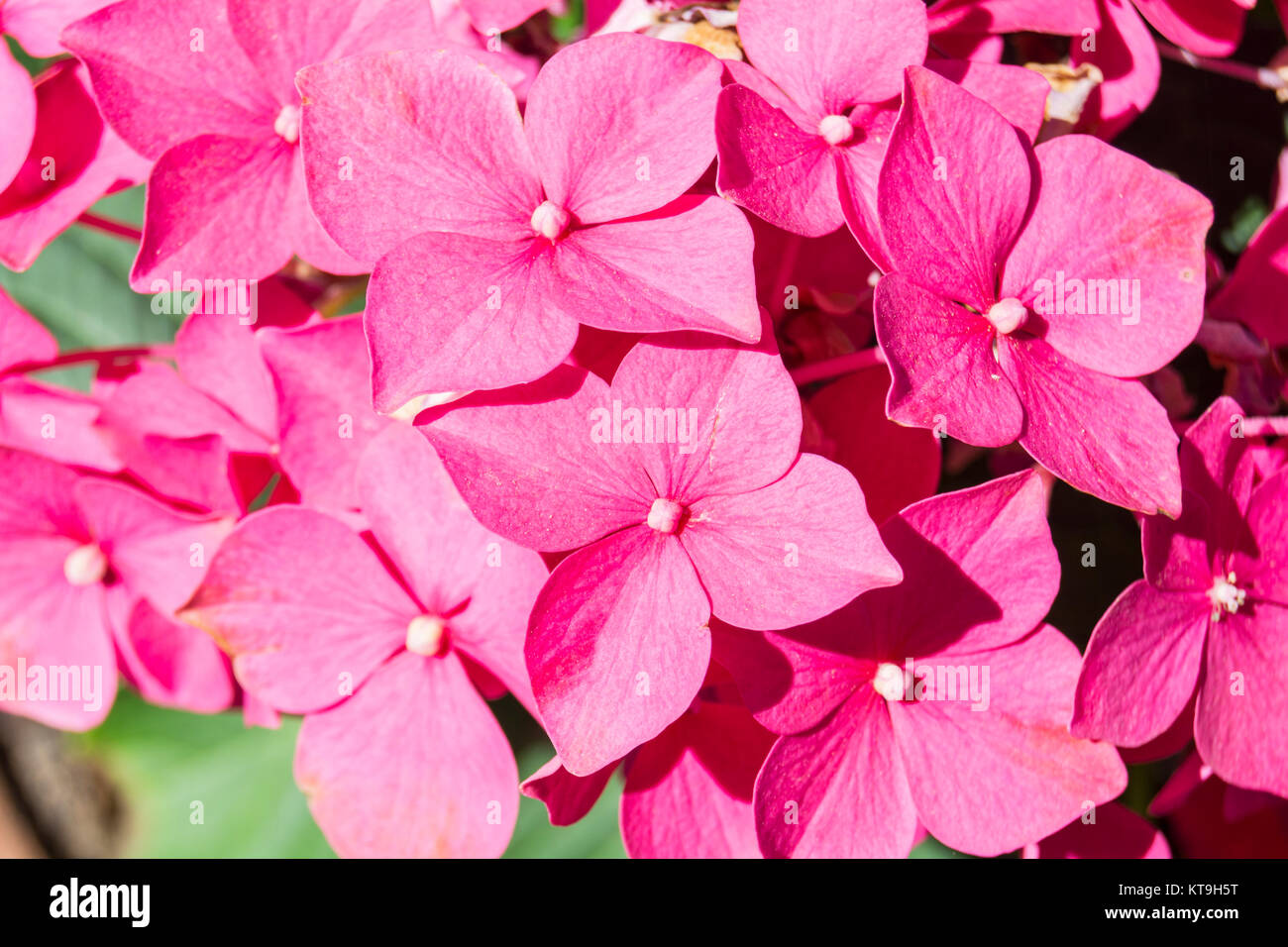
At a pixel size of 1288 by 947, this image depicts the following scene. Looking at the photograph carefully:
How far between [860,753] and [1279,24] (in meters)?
0.69

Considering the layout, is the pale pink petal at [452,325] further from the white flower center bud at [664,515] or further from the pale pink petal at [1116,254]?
the pale pink petal at [1116,254]

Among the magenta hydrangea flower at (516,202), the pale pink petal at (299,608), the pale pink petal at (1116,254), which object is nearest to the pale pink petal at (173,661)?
the pale pink petal at (299,608)

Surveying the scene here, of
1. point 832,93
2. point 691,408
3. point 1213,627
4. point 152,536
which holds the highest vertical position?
point 832,93

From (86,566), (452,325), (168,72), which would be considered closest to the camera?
(452,325)

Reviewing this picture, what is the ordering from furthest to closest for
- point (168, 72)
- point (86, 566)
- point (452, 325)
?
point (86, 566) < point (168, 72) < point (452, 325)

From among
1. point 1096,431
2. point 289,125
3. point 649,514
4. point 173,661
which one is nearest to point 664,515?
point 649,514

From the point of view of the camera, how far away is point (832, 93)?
1.78 ft

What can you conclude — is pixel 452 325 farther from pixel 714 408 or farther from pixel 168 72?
pixel 168 72

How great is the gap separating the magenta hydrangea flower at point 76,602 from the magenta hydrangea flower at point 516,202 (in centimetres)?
30

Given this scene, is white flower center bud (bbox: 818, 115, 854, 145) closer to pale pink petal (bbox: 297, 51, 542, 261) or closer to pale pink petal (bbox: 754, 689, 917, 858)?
pale pink petal (bbox: 297, 51, 542, 261)

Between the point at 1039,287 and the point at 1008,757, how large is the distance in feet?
0.82

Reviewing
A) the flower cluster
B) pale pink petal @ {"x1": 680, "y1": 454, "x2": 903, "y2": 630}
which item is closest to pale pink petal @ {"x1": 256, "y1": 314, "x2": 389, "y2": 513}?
the flower cluster

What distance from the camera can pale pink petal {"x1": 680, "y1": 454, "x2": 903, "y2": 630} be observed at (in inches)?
18.1
